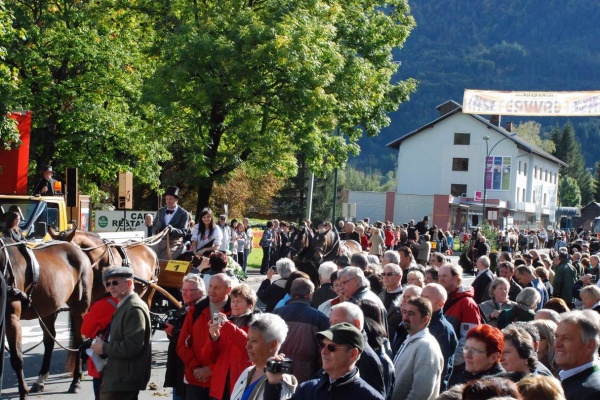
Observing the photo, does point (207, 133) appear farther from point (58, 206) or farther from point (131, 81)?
point (58, 206)

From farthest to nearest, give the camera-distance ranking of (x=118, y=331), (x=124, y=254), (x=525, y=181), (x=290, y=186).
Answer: (x=525, y=181) → (x=290, y=186) → (x=124, y=254) → (x=118, y=331)

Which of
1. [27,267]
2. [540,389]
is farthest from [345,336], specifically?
[27,267]

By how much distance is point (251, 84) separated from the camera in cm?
2603

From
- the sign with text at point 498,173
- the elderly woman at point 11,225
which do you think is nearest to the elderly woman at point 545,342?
the elderly woman at point 11,225

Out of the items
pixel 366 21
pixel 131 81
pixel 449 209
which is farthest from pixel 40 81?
pixel 449 209

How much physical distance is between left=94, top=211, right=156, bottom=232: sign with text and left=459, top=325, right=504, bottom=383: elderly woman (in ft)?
55.3

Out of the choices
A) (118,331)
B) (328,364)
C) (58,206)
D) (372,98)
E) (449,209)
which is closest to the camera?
(328,364)

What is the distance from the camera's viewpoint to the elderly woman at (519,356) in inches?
234

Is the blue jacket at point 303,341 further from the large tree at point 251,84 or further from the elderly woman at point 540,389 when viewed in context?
the large tree at point 251,84

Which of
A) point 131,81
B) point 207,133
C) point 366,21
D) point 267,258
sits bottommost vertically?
point 267,258

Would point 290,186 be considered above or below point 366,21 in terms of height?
below

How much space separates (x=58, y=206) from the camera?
51.6 feet

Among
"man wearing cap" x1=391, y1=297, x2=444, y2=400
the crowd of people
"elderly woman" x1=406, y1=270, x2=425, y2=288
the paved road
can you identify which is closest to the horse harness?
the paved road

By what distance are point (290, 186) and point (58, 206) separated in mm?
55708
